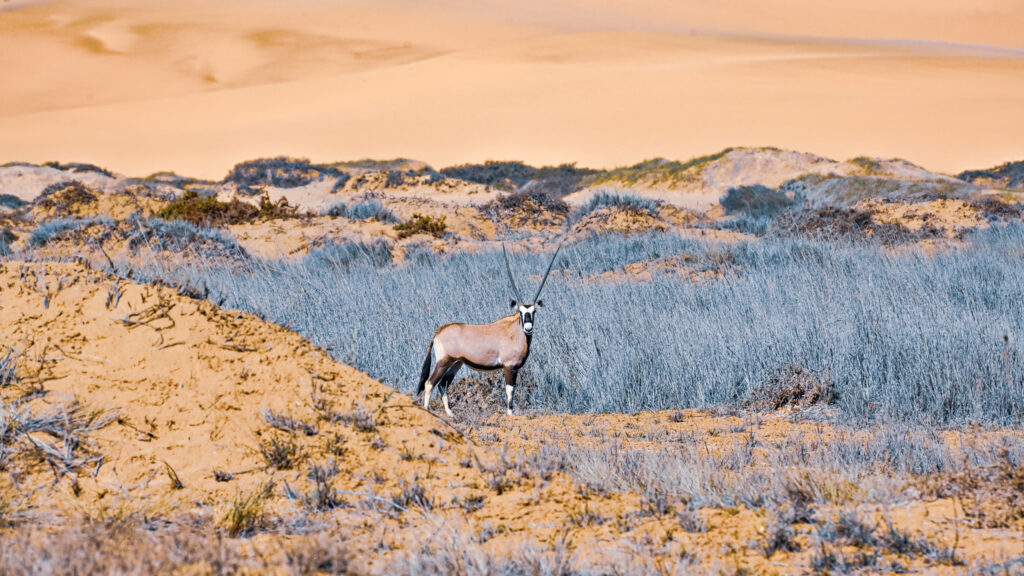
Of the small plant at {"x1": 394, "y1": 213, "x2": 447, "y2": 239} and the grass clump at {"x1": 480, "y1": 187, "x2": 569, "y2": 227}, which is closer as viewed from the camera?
the small plant at {"x1": 394, "y1": 213, "x2": 447, "y2": 239}

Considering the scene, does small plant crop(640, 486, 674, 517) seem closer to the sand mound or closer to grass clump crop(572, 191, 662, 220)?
the sand mound

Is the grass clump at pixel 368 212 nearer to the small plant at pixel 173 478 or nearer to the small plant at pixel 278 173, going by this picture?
the small plant at pixel 278 173

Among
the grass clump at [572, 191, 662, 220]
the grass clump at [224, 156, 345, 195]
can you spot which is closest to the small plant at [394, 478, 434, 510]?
the grass clump at [572, 191, 662, 220]

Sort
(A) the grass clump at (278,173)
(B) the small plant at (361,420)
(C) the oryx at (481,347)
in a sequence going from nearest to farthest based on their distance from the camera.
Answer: (B) the small plant at (361,420)
(C) the oryx at (481,347)
(A) the grass clump at (278,173)

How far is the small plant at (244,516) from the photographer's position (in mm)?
3524

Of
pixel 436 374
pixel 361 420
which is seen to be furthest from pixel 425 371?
pixel 361 420

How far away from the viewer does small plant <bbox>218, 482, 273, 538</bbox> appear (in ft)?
11.6

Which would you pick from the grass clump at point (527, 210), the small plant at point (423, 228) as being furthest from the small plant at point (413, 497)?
the grass clump at point (527, 210)

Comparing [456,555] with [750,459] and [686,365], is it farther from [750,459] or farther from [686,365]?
[686,365]

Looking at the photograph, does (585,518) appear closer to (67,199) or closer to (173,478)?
(173,478)

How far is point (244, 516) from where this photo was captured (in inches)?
141

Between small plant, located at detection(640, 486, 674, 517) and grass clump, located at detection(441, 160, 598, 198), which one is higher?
small plant, located at detection(640, 486, 674, 517)

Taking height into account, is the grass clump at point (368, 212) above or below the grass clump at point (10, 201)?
above

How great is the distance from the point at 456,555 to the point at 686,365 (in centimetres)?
484
